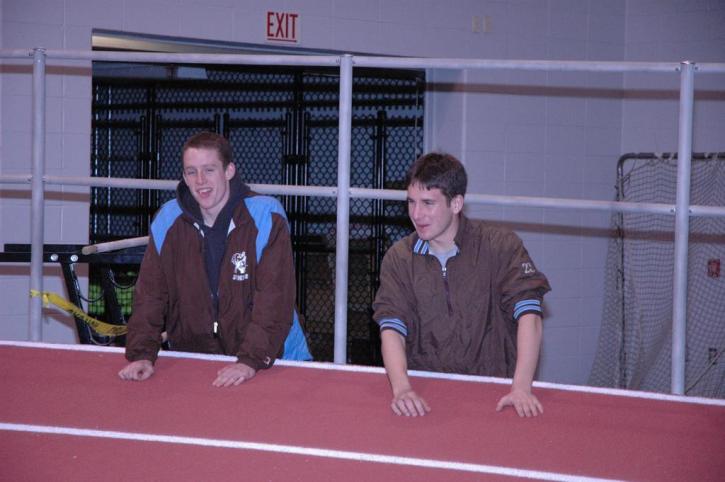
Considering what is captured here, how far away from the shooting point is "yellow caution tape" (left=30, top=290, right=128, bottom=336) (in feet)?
11.7

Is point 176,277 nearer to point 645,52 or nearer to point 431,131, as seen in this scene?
point 431,131

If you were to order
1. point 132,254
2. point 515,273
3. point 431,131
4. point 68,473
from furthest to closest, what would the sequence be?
1. point 431,131
2. point 132,254
3. point 515,273
4. point 68,473

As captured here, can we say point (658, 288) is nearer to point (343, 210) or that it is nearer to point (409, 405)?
point (343, 210)

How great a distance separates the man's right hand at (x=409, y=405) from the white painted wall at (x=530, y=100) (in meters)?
4.01

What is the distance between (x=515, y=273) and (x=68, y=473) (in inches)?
58.4

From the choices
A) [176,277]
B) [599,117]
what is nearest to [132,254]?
[176,277]

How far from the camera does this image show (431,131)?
23.8ft

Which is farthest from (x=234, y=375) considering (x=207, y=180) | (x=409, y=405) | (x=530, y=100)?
(x=530, y=100)

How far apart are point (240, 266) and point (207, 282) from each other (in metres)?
0.13

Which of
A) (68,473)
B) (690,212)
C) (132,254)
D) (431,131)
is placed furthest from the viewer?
(431,131)

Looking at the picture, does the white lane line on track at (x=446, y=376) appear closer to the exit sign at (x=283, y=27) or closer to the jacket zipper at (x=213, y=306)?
the jacket zipper at (x=213, y=306)

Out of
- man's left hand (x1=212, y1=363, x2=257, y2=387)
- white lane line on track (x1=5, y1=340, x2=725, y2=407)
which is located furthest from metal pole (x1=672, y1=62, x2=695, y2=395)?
man's left hand (x1=212, y1=363, x2=257, y2=387)

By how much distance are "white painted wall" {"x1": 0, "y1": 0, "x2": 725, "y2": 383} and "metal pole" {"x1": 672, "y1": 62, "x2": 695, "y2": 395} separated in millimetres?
3896

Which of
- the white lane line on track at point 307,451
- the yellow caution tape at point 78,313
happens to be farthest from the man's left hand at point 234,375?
the yellow caution tape at point 78,313
